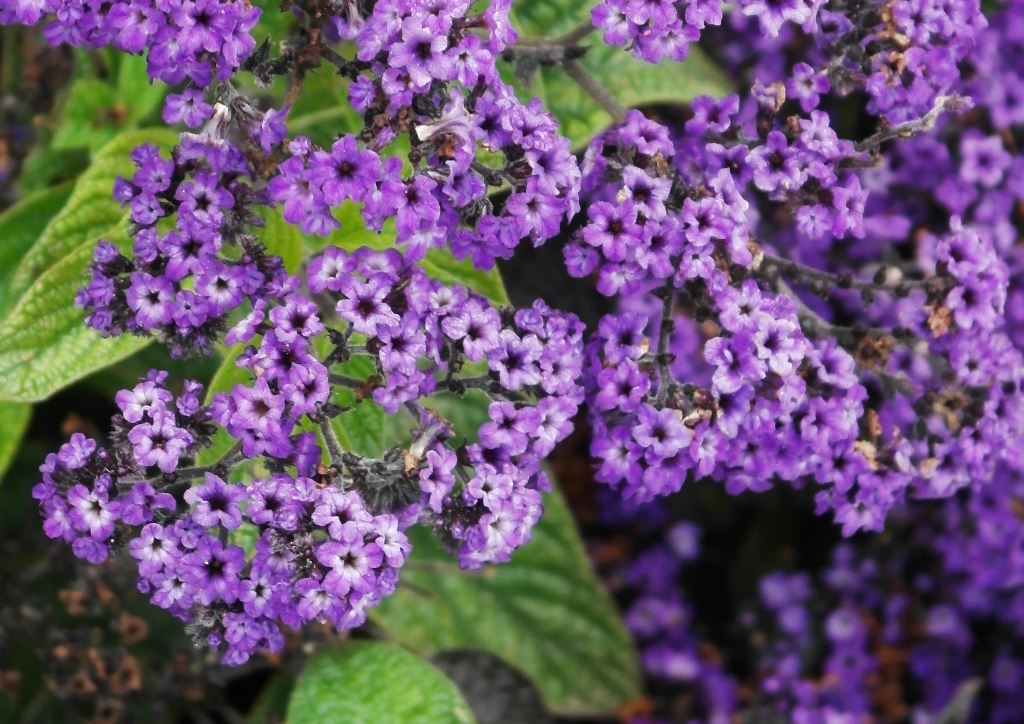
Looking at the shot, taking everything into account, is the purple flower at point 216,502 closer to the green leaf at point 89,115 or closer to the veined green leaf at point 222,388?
the veined green leaf at point 222,388

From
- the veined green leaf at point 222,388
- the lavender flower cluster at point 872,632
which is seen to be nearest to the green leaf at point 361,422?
the veined green leaf at point 222,388

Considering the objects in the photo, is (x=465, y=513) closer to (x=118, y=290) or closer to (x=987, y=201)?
(x=118, y=290)

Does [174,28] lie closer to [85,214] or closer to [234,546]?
[85,214]

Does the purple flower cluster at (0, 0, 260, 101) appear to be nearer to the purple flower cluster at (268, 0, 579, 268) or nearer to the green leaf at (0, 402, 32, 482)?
the purple flower cluster at (268, 0, 579, 268)

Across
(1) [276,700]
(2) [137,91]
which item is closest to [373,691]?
(1) [276,700]

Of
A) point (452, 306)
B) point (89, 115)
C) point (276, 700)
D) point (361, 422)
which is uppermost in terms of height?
point (89, 115)
